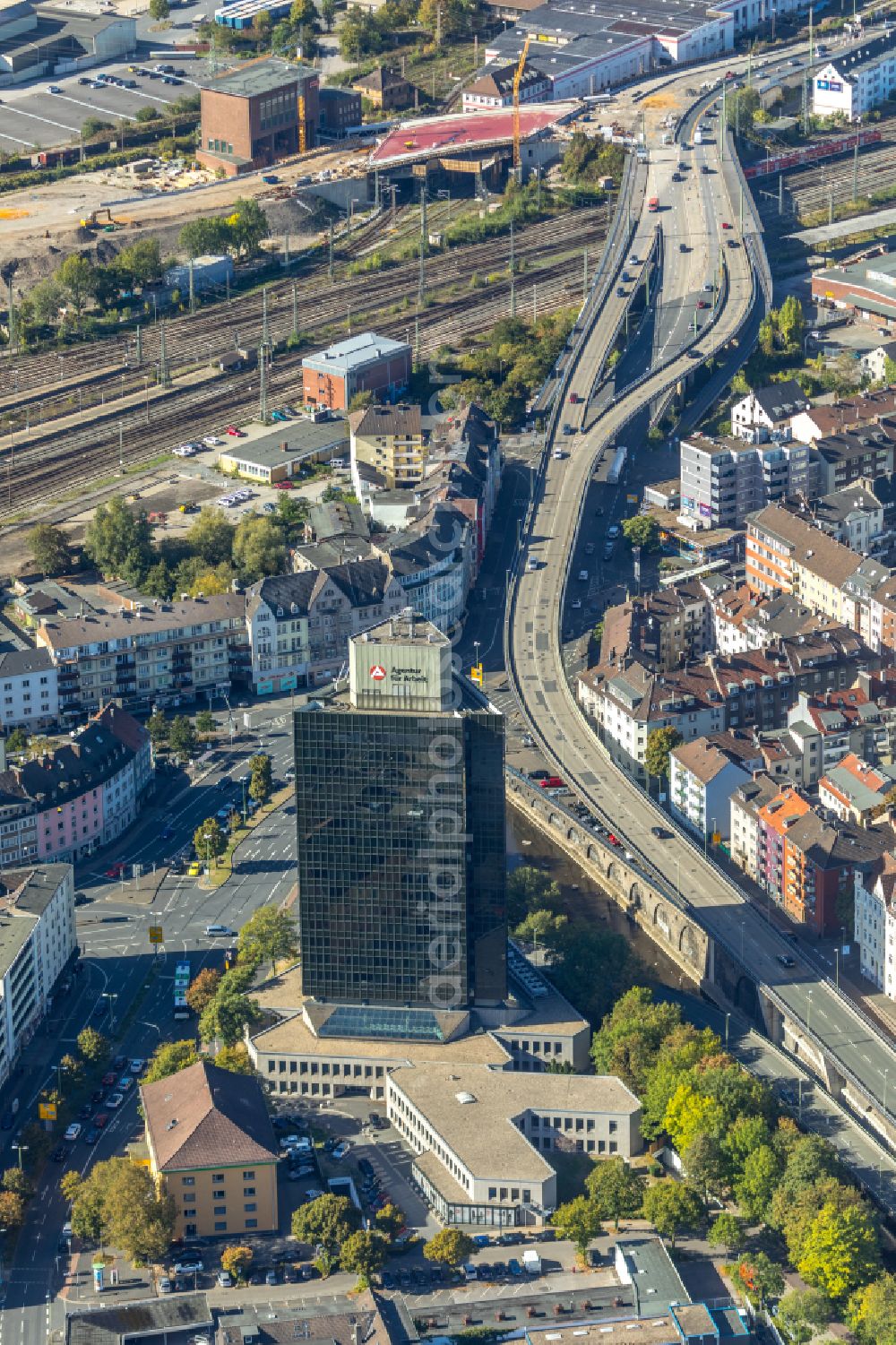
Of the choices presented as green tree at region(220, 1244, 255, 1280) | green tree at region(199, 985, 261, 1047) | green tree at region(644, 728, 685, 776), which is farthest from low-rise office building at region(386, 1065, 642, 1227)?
green tree at region(644, 728, 685, 776)

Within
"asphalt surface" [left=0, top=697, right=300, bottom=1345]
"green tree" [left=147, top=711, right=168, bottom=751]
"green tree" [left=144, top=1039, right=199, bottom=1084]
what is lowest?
"asphalt surface" [left=0, top=697, right=300, bottom=1345]

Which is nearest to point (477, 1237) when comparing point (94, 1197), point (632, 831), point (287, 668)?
point (94, 1197)

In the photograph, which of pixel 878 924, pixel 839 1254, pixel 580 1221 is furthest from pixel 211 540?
pixel 839 1254

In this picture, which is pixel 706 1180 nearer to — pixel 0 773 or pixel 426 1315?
pixel 426 1315

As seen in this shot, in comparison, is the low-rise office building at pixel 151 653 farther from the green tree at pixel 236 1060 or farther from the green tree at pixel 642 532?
the green tree at pixel 236 1060

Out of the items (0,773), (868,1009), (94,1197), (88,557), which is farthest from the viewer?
(88,557)

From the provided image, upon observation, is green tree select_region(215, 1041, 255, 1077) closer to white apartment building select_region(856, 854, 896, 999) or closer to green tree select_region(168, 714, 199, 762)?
white apartment building select_region(856, 854, 896, 999)
